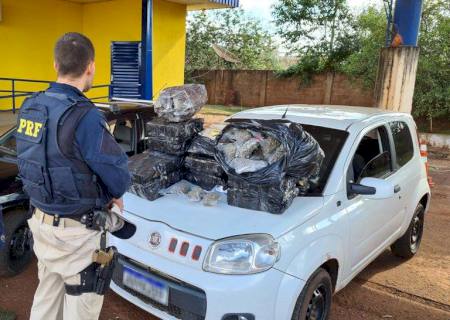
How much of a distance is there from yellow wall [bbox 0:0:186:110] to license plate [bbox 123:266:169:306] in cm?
859

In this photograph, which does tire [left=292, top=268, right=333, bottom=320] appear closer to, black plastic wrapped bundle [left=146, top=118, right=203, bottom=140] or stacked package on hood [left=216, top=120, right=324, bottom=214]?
stacked package on hood [left=216, top=120, right=324, bottom=214]

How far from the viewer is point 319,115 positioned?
3879mm

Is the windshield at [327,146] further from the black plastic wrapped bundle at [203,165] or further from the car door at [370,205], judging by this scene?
the black plastic wrapped bundle at [203,165]

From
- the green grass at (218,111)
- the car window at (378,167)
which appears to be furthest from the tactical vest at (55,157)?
the green grass at (218,111)

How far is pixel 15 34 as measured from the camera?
35.0 feet

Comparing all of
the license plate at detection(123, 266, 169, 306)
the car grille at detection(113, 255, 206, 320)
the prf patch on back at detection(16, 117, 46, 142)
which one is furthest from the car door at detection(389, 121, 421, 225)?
the prf patch on back at detection(16, 117, 46, 142)

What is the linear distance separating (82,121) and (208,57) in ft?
79.1

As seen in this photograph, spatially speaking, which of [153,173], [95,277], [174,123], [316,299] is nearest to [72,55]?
[95,277]

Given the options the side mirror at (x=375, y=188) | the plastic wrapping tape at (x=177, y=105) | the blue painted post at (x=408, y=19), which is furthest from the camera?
the blue painted post at (x=408, y=19)

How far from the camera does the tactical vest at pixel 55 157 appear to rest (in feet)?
6.60

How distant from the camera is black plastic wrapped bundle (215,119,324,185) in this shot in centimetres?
286

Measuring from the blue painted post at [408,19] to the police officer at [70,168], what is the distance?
734cm

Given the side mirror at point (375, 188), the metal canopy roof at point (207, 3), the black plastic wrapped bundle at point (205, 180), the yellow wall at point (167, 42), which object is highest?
the metal canopy roof at point (207, 3)

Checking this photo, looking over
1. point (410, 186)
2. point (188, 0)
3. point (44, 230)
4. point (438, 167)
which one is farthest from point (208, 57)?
point (44, 230)
